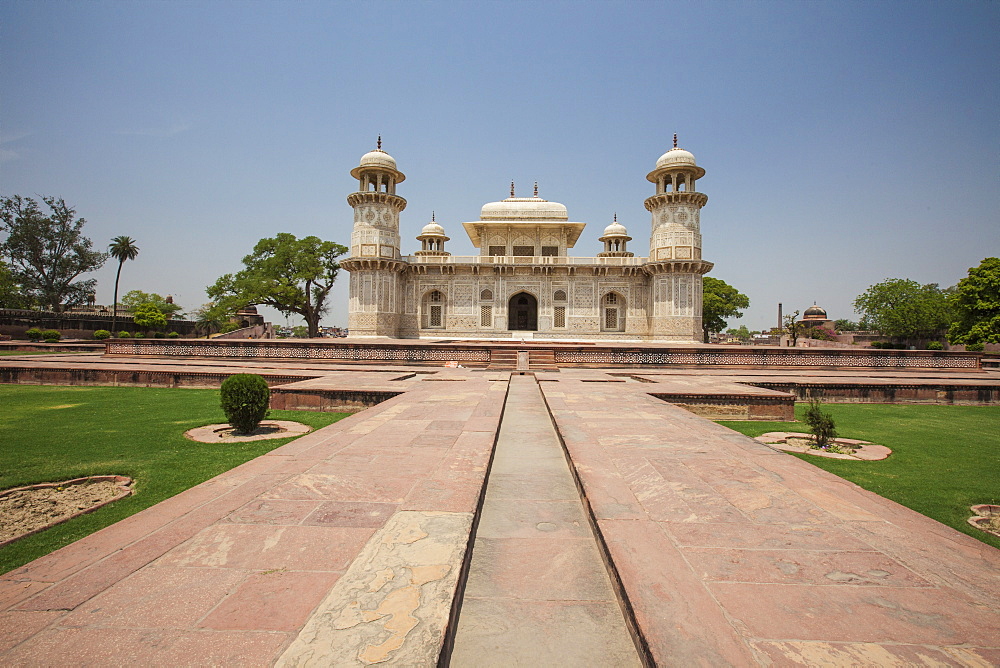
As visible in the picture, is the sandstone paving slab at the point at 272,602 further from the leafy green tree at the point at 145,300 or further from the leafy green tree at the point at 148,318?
the leafy green tree at the point at 145,300

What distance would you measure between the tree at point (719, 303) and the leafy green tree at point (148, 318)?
147 ft

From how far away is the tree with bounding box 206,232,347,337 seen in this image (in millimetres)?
30281

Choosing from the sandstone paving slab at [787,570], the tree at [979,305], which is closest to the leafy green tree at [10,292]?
the sandstone paving slab at [787,570]

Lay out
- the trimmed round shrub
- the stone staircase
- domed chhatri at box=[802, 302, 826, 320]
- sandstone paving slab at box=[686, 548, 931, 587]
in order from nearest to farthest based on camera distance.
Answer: sandstone paving slab at box=[686, 548, 931, 587]
the trimmed round shrub
the stone staircase
domed chhatri at box=[802, 302, 826, 320]

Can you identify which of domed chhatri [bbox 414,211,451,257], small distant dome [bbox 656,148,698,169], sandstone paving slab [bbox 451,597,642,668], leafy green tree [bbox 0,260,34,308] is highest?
small distant dome [bbox 656,148,698,169]

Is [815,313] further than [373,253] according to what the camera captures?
Yes

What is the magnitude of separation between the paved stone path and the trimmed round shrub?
3414 millimetres

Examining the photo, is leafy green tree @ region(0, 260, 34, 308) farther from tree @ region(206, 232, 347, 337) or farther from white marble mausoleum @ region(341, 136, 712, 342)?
white marble mausoleum @ region(341, 136, 712, 342)

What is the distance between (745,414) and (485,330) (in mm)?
20168

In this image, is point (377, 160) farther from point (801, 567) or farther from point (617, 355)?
point (801, 567)

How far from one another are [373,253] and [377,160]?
5.15 m

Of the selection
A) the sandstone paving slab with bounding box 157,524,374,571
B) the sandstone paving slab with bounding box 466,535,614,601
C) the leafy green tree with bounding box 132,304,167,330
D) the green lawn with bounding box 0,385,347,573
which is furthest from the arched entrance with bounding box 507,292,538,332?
the leafy green tree with bounding box 132,304,167,330

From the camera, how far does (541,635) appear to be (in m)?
1.78

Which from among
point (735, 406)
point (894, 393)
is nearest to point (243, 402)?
point (735, 406)
